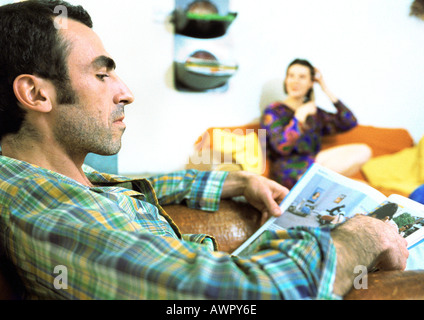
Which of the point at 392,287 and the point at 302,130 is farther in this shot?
the point at 302,130

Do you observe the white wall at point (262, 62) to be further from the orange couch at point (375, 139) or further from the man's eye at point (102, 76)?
the man's eye at point (102, 76)

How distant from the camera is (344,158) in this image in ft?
7.59

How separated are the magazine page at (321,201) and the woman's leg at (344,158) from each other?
1.34m

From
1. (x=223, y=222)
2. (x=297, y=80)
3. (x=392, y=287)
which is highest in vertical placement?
(x=297, y=80)

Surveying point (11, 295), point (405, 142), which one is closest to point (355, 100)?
point (405, 142)

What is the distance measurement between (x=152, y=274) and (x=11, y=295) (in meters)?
0.26

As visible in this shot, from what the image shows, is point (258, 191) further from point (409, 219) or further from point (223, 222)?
point (409, 219)

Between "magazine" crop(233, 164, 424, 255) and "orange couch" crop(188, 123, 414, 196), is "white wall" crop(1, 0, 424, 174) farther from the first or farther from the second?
"magazine" crop(233, 164, 424, 255)

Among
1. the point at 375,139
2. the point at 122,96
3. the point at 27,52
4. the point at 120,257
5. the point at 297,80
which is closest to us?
the point at 120,257

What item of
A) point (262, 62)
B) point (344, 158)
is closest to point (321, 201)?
point (344, 158)

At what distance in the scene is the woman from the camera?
7.01ft

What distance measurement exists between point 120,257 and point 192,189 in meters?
0.56

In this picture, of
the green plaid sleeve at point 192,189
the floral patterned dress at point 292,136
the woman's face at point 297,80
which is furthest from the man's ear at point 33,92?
the woman's face at point 297,80
